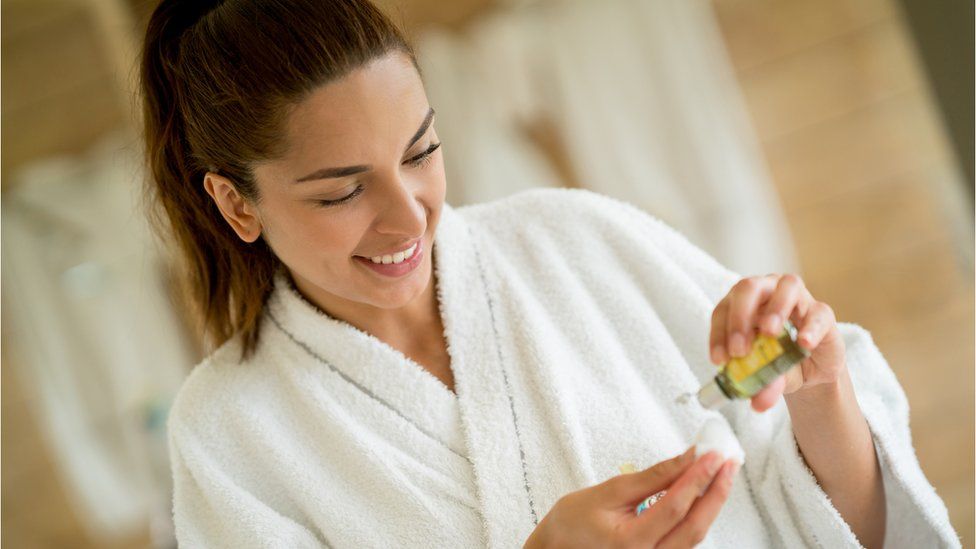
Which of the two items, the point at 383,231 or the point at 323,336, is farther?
the point at 323,336

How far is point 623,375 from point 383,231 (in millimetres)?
357

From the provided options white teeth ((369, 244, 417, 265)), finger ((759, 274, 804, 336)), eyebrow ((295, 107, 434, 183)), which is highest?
eyebrow ((295, 107, 434, 183))

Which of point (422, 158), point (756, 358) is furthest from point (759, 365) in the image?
point (422, 158)

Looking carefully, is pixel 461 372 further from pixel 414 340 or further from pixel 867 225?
pixel 867 225

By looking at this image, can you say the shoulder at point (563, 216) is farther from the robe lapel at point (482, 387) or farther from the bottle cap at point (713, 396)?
the bottle cap at point (713, 396)

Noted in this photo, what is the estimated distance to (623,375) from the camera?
107 cm

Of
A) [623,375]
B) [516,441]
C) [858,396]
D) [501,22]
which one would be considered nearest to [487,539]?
[516,441]

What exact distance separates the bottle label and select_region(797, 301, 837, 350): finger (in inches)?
1.3

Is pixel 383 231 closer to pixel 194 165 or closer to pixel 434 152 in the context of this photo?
pixel 434 152

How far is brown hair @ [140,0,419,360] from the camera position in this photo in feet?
3.01

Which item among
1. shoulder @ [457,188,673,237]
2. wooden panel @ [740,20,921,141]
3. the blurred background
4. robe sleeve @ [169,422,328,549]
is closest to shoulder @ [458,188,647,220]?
shoulder @ [457,188,673,237]

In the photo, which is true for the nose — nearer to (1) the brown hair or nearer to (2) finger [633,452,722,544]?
(1) the brown hair

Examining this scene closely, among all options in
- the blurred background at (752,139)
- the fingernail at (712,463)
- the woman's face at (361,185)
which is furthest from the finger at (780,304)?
the blurred background at (752,139)

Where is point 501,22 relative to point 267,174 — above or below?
above
